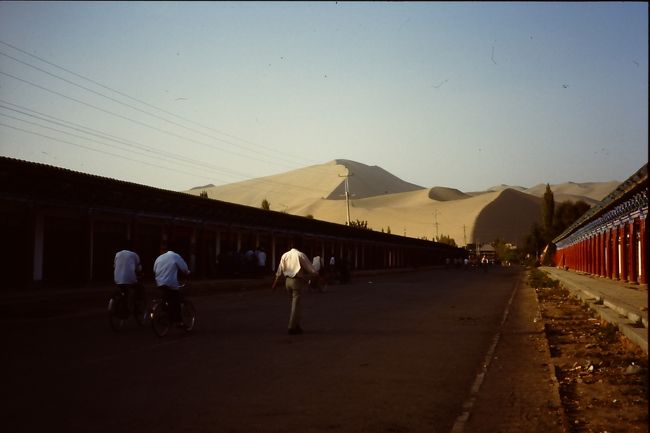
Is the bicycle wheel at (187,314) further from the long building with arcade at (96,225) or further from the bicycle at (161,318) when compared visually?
the long building with arcade at (96,225)

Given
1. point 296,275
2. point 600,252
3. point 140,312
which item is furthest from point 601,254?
point 140,312

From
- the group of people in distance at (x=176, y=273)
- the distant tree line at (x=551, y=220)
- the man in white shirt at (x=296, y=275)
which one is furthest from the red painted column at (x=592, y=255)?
the distant tree line at (x=551, y=220)

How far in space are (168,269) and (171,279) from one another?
203 millimetres

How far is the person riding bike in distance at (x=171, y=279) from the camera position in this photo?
43.2 feet

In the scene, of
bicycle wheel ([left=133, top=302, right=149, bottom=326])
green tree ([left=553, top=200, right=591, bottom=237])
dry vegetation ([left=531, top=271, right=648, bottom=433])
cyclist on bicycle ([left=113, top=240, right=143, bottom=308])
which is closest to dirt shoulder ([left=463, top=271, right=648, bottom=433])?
dry vegetation ([left=531, top=271, right=648, bottom=433])

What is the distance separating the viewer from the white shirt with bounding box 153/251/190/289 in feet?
43.1

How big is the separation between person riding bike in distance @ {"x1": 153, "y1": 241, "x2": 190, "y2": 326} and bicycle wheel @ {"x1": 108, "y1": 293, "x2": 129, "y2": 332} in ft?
4.79

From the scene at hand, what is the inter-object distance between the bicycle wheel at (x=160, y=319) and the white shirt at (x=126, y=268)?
4.89 feet

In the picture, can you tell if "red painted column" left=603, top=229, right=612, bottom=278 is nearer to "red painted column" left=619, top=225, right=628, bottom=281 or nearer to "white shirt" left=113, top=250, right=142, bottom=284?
"red painted column" left=619, top=225, right=628, bottom=281

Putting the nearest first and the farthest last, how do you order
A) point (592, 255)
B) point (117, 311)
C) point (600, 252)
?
point (117, 311)
point (600, 252)
point (592, 255)

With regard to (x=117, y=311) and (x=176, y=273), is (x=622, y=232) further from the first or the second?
(x=117, y=311)

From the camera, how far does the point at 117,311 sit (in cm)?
1418

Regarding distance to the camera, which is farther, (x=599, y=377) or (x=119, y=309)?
(x=119, y=309)

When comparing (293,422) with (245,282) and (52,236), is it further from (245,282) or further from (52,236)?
(245,282)
